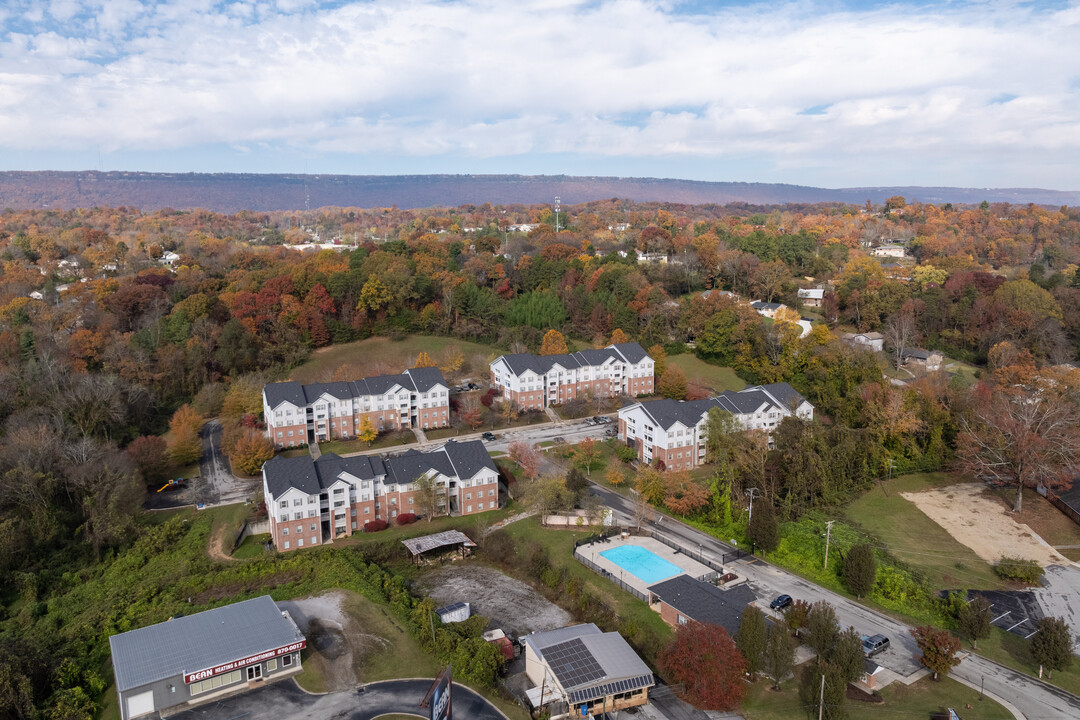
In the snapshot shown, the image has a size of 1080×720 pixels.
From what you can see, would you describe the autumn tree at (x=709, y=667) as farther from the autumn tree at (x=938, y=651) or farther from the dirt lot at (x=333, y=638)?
the dirt lot at (x=333, y=638)

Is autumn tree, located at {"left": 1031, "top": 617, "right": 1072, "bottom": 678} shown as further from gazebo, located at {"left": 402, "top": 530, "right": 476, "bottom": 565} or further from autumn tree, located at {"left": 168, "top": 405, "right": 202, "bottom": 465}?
autumn tree, located at {"left": 168, "top": 405, "right": 202, "bottom": 465}

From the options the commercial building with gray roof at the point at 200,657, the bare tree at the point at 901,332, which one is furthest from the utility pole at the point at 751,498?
the bare tree at the point at 901,332

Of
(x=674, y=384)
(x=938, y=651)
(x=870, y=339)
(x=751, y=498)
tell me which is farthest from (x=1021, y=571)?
(x=870, y=339)

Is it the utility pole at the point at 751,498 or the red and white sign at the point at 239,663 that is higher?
the utility pole at the point at 751,498

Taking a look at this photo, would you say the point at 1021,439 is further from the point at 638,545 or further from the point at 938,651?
the point at 638,545

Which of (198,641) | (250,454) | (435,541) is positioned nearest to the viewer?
(198,641)
